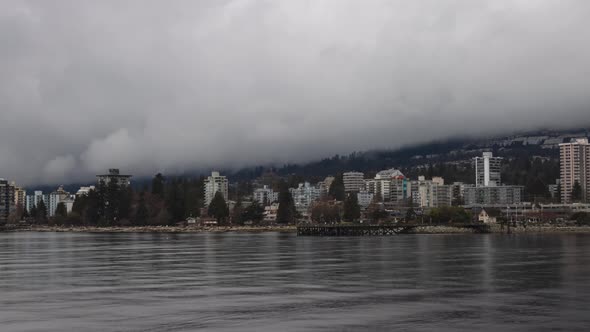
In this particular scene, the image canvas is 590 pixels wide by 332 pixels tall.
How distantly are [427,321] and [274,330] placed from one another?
753 cm

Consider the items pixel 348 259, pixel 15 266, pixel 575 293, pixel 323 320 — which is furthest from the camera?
pixel 348 259

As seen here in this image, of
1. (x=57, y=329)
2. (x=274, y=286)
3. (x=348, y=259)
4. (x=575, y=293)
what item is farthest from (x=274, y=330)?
(x=348, y=259)

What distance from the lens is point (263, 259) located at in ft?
284

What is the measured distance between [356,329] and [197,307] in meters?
10.9

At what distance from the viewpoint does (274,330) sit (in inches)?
1399

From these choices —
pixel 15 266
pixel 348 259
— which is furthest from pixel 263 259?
pixel 15 266

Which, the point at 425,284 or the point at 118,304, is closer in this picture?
the point at 118,304

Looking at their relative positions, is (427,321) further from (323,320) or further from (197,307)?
(197,307)

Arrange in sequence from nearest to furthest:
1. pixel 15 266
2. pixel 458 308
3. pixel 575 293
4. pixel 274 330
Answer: pixel 274 330 < pixel 458 308 < pixel 575 293 < pixel 15 266

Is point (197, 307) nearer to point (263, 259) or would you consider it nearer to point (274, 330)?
point (274, 330)

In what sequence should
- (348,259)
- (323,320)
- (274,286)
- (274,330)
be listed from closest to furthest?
1. (274,330)
2. (323,320)
3. (274,286)
4. (348,259)

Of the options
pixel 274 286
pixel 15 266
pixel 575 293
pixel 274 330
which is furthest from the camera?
pixel 15 266

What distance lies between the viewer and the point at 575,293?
4850 cm

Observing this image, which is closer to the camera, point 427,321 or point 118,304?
point 427,321
